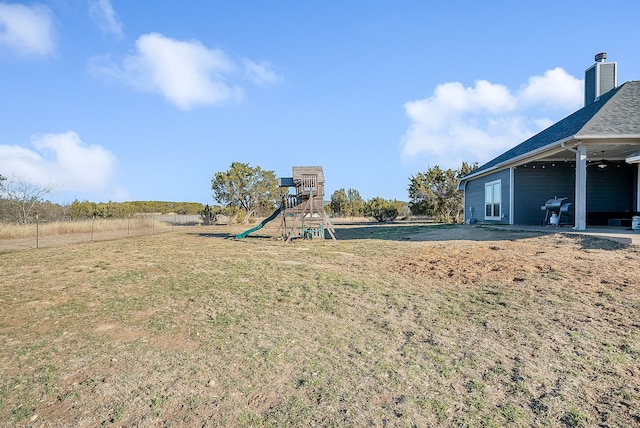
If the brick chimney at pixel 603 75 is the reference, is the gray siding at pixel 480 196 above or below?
below

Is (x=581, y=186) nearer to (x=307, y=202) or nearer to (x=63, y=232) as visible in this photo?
(x=307, y=202)

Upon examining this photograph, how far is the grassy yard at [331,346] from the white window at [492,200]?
9.19 m

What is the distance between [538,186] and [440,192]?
12713mm

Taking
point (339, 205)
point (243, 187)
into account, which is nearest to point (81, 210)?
point (243, 187)

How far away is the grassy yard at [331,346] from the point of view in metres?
2.44

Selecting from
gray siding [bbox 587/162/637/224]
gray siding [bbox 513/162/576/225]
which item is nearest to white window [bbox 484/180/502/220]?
gray siding [bbox 513/162/576/225]

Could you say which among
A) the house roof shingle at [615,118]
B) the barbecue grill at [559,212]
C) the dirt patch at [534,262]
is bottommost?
the dirt patch at [534,262]

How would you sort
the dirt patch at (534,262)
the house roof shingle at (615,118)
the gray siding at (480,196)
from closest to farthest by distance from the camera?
the dirt patch at (534,262), the house roof shingle at (615,118), the gray siding at (480,196)

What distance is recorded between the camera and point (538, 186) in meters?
14.0

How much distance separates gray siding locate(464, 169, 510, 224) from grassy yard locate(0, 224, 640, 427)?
8.25 meters

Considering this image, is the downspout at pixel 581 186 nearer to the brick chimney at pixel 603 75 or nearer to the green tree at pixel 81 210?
the brick chimney at pixel 603 75

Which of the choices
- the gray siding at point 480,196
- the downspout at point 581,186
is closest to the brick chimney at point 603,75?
the gray siding at point 480,196

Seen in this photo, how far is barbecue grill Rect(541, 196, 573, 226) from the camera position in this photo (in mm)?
11656

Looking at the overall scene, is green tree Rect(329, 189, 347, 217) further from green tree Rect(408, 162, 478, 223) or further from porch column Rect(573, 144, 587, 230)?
porch column Rect(573, 144, 587, 230)
